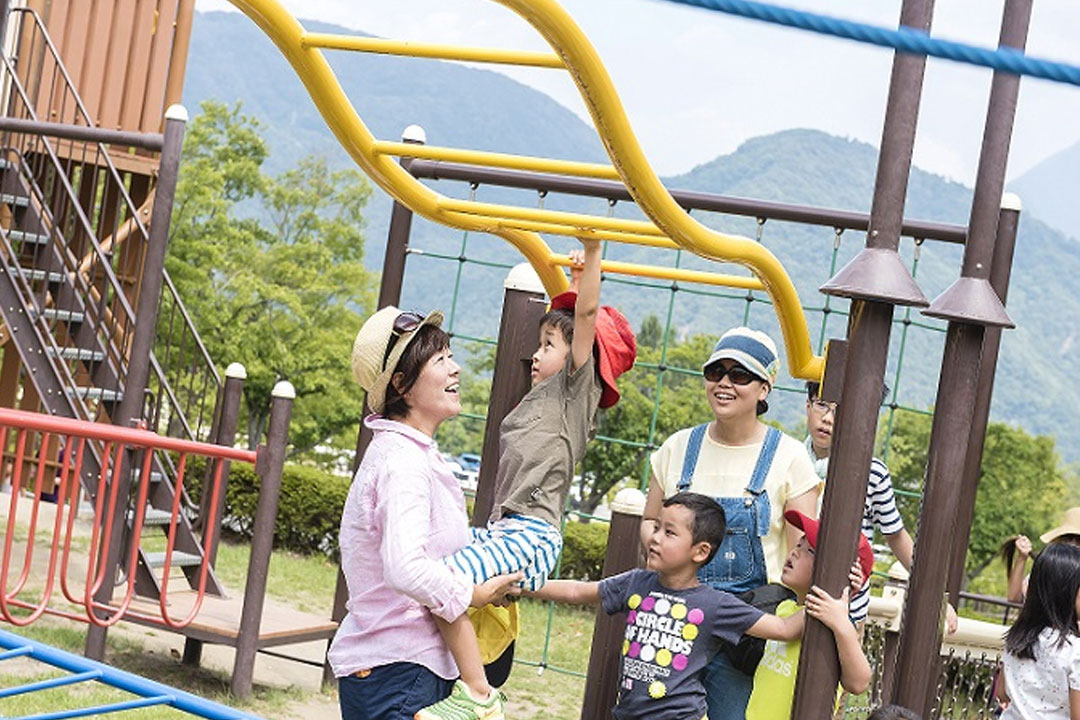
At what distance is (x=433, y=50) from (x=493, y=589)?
105 cm

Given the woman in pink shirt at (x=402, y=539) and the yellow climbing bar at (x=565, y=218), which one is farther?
the yellow climbing bar at (x=565, y=218)

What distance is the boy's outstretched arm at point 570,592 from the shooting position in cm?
349

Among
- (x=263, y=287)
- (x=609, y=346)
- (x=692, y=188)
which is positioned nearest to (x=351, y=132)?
(x=609, y=346)

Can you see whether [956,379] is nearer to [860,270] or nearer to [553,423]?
[860,270]

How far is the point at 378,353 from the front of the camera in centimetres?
303

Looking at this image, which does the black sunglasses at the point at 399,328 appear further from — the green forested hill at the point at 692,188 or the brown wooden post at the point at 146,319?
the green forested hill at the point at 692,188

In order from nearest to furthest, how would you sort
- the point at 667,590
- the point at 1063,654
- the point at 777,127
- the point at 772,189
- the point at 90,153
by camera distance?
the point at 667,590 < the point at 1063,654 < the point at 90,153 < the point at 772,189 < the point at 777,127

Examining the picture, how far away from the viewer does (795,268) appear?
4222 inches

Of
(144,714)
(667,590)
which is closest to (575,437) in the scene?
(667,590)

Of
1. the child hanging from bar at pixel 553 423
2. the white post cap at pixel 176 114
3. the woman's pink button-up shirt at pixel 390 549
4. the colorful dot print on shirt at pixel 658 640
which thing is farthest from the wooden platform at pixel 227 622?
the woman's pink button-up shirt at pixel 390 549

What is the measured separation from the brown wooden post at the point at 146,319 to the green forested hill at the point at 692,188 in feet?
Result: 155

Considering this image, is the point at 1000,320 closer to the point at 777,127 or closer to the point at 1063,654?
the point at 1063,654

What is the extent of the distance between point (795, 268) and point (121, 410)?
336ft

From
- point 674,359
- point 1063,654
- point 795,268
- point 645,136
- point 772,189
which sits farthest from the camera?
point 645,136
